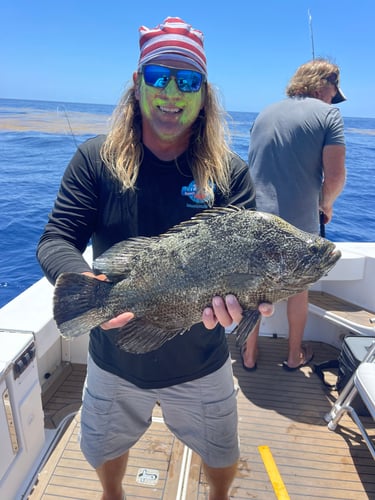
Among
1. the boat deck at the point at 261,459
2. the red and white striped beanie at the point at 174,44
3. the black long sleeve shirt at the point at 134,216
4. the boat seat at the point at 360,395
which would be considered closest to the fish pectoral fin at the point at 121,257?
the black long sleeve shirt at the point at 134,216

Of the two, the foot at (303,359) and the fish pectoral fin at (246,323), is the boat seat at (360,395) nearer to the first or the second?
the foot at (303,359)

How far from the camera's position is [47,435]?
3.65 metres

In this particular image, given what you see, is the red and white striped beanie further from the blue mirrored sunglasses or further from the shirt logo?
the shirt logo

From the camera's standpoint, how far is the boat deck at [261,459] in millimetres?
3186

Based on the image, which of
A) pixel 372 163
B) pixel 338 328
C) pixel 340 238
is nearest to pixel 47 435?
pixel 338 328

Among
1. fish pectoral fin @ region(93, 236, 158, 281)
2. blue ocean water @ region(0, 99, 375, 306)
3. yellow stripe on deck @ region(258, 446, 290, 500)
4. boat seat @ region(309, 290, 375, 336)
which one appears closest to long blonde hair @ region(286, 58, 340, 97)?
blue ocean water @ region(0, 99, 375, 306)

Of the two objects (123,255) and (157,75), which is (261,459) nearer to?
(123,255)

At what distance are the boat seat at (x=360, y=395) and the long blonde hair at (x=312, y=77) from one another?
2.67 m

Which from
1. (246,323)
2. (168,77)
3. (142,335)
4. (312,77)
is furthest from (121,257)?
(312,77)

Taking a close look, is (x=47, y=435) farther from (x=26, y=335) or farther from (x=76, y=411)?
(x=26, y=335)

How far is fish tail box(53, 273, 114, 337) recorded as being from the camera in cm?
199

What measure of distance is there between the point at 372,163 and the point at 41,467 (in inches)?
932

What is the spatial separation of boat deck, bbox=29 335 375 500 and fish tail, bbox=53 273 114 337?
187 cm

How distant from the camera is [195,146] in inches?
96.3
